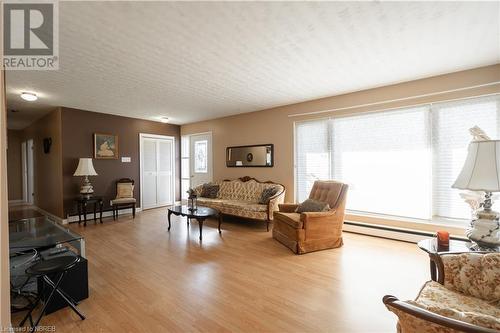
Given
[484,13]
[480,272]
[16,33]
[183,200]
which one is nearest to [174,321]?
[480,272]

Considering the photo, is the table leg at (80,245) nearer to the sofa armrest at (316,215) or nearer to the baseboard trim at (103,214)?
the sofa armrest at (316,215)

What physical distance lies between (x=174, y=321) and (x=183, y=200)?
5.94 m

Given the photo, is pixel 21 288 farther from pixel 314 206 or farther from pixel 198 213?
pixel 314 206

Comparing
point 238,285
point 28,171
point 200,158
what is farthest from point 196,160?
point 28,171

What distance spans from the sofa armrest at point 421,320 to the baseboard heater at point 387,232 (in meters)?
3.26

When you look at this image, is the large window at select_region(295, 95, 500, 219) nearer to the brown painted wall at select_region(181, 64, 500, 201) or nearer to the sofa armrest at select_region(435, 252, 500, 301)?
the brown painted wall at select_region(181, 64, 500, 201)

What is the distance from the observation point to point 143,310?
2088 millimetres

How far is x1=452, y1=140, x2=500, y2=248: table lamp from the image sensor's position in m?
1.83

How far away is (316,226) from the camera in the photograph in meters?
3.53

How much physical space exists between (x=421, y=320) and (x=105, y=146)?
21.8ft

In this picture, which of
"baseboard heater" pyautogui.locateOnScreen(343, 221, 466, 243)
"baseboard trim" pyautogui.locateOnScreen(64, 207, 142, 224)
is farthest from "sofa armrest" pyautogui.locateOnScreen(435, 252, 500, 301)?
"baseboard trim" pyautogui.locateOnScreen(64, 207, 142, 224)

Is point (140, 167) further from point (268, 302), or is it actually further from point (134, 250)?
point (268, 302)

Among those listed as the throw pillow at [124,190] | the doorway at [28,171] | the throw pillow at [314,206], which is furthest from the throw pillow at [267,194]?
the doorway at [28,171]

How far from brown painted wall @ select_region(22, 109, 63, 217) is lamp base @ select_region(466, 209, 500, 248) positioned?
687 centimetres
